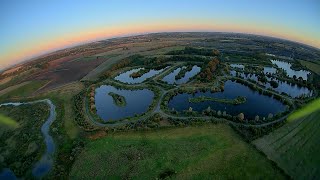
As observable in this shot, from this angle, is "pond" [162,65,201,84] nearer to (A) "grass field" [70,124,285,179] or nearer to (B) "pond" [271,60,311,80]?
(B) "pond" [271,60,311,80]

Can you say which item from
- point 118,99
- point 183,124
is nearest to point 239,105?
point 183,124

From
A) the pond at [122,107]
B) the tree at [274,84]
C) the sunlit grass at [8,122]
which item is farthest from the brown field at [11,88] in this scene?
the tree at [274,84]

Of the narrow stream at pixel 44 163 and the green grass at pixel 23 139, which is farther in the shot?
the green grass at pixel 23 139

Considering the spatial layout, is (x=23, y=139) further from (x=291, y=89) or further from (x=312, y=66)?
(x=312, y=66)

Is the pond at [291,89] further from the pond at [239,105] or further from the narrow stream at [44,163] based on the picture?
the narrow stream at [44,163]

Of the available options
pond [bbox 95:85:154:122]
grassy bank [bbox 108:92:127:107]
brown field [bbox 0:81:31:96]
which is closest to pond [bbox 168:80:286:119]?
pond [bbox 95:85:154:122]

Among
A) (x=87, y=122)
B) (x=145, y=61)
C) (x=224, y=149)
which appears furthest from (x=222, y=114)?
(x=145, y=61)
